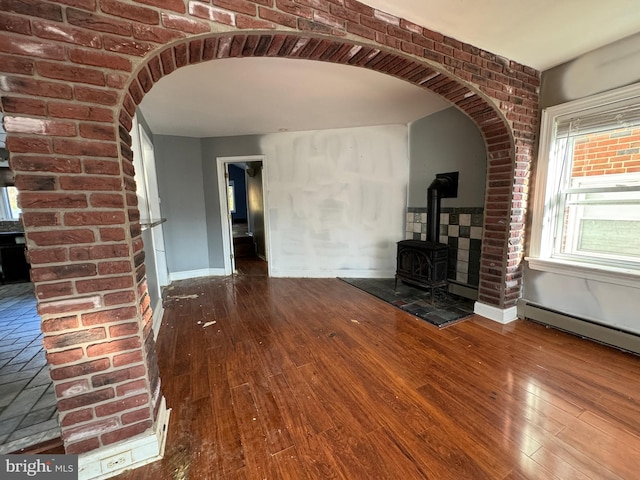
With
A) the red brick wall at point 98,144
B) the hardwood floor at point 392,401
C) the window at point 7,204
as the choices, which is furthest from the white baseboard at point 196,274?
the red brick wall at point 98,144

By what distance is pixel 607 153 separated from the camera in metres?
2.21

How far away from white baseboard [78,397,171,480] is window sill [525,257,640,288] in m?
3.30

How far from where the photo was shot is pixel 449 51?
1897mm

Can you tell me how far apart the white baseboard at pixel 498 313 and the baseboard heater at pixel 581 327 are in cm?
9

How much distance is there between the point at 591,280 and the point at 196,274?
504cm

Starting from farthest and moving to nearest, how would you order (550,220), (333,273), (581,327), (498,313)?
(333,273), (498,313), (550,220), (581,327)

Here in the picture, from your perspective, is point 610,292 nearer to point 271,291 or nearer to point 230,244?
point 271,291

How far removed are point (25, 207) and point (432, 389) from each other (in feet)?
7.69

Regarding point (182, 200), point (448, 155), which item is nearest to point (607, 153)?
point (448, 155)

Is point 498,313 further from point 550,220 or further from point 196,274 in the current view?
point 196,274

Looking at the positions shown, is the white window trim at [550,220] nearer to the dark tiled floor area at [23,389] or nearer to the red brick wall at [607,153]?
the red brick wall at [607,153]

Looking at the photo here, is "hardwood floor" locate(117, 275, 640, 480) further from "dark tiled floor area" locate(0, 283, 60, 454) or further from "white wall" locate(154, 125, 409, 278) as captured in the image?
"white wall" locate(154, 125, 409, 278)

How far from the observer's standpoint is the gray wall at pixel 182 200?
13.6 feet

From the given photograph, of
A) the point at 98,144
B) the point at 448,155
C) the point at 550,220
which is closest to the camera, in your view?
the point at 98,144
